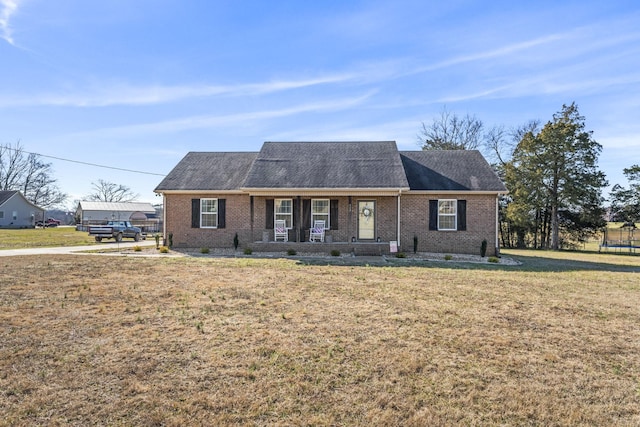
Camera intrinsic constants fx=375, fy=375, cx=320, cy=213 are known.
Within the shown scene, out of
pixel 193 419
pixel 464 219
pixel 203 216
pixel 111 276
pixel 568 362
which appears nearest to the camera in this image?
pixel 193 419

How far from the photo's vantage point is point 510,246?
2894cm

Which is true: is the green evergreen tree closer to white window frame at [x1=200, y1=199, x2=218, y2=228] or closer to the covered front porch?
the covered front porch

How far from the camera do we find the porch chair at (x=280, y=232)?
16953 mm

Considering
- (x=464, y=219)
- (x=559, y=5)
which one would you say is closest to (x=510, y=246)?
(x=464, y=219)

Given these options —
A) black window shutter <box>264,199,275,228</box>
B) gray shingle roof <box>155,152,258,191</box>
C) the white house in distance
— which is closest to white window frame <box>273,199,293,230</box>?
black window shutter <box>264,199,275,228</box>

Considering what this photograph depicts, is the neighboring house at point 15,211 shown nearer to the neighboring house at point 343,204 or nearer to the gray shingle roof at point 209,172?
the gray shingle roof at point 209,172

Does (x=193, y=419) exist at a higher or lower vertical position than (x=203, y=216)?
lower

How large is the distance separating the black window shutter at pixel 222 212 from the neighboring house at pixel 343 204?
5cm

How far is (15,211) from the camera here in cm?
5206

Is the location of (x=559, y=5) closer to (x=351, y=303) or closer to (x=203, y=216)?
(x=351, y=303)

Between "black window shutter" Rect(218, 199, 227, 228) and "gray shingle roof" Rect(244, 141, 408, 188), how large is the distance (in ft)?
6.66

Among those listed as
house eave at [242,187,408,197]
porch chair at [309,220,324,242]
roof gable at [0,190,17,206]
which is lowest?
porch chair at [309,220,324,242]

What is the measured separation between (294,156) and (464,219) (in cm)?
855

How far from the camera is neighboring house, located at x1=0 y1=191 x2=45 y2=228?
50406 mm
